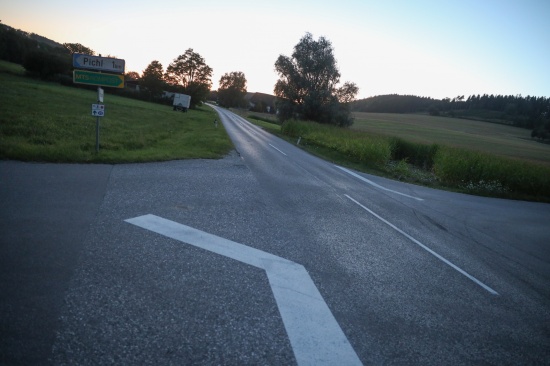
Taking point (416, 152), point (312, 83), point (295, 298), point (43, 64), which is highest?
point (312, 83)

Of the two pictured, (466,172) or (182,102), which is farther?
(182,102)

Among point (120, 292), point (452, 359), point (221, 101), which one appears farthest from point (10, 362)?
point (221, 101)

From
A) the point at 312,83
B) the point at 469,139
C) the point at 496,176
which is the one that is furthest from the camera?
the point at 469,139

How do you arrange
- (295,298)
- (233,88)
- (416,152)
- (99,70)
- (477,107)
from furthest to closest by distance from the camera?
(477,107) → (233,88) → (416,152) → (99,70) → (295,298)

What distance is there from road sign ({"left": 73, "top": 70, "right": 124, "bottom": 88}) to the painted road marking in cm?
632

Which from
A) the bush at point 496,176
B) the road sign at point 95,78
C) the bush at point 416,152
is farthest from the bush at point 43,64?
the bush at point 496,176

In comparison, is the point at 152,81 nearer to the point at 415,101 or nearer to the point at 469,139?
the point at 469,139

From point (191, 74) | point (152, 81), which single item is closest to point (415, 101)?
point (191, 74)

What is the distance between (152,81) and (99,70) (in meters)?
59.4

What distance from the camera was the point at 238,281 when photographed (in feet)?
12.0

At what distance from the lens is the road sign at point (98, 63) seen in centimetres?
875

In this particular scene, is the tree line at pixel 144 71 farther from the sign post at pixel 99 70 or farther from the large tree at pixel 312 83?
the sign post at pixel 99 70

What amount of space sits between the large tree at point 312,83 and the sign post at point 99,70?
32.2m

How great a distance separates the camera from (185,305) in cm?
308
